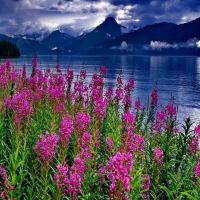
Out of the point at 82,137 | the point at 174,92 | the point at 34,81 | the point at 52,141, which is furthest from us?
the point at 174,92

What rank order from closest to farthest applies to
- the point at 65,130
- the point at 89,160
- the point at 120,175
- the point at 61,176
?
the point at 120,175 < the point at 61,176 < the point at 65,130 < the point at 89,160

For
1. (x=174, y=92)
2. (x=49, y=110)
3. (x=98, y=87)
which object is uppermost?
(x=98, y=87)

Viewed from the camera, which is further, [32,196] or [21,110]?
[21,110]

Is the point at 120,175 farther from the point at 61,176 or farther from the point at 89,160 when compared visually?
the point at 89,160

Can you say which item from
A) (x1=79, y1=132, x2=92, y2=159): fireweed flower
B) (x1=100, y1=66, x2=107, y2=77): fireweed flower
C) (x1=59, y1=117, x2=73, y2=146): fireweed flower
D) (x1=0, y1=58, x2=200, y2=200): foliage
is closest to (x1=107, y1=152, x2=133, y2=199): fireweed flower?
(x1=0, y1=58, x2=200, y2=200): foliage

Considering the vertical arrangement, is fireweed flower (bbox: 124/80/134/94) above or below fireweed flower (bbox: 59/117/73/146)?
above

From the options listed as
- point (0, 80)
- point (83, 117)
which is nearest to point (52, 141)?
point (83, 117)

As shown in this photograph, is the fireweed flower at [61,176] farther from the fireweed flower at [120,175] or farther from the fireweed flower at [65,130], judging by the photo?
the fireweed flower at [65,130]

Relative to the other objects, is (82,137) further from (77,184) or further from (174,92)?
(174,92)

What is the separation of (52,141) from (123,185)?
1737 millimetres

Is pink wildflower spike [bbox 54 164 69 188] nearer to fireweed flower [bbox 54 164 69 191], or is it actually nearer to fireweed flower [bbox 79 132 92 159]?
fireweed flower [bbox 54 164 69 191]

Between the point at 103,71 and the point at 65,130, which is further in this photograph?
the point at 103,71

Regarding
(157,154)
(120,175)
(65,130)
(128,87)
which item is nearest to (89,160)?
(65,130)

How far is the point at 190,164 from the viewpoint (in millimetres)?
7348
